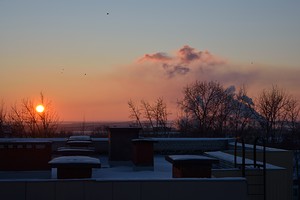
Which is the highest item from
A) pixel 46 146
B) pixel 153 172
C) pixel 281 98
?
pixel 281 98

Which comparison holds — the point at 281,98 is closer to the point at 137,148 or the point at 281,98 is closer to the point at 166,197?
the point at 137,148

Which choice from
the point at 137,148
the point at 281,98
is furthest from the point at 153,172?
the point at 281,98

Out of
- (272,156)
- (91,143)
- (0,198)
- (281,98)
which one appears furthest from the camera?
(281,98)

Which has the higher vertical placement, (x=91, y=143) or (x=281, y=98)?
(x=281, y=98)

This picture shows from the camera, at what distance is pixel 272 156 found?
1783cm

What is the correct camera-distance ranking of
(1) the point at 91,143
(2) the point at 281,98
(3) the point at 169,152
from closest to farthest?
(1) the point at 91,143 → (3) the point at 169,152 → (2) the point at 281,98

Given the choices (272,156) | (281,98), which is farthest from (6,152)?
(281,98)

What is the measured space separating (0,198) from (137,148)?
7.60m

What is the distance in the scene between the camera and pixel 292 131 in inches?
1923

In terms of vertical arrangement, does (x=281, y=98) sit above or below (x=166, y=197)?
above

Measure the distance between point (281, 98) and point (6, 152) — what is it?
45.6 meters

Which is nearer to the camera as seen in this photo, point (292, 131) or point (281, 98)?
point (292, 131)

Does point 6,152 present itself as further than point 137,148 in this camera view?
No

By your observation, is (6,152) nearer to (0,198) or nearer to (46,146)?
(46,146)
